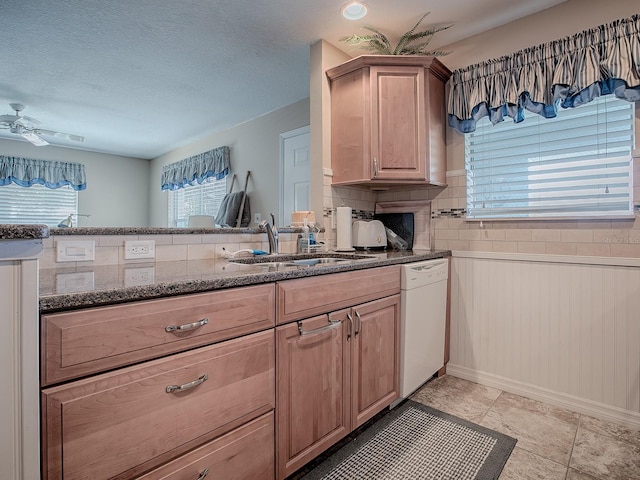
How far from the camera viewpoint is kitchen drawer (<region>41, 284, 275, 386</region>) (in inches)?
30.9

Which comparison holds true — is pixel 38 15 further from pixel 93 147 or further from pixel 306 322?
pixel 93 147

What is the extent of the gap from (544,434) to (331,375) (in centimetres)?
119

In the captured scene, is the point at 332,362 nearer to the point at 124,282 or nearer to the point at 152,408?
the point at 152,408

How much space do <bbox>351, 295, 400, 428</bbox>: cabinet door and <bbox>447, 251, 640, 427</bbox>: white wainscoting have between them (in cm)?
79

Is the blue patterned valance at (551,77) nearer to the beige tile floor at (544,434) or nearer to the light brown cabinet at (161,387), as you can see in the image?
the beige tile floor at (544,434)

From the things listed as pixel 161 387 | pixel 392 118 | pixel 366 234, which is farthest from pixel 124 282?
pixel 392 118

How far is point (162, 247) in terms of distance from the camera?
5.28ft

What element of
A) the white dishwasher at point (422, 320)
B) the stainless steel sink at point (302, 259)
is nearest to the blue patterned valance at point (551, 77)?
the white dishwasher at point (422, 320)

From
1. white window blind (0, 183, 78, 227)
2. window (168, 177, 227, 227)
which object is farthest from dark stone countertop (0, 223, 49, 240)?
white window blind (0, 183, 78, 227)

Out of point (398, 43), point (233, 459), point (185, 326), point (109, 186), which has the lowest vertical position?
point (233, 459)

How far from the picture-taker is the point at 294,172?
3605mm

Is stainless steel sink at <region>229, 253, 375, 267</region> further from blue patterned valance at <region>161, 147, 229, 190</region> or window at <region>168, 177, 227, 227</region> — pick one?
window at <region>168, 177, 227, 227</region>

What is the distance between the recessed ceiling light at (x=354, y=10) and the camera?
79.0 inches

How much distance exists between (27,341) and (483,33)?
2.81m
